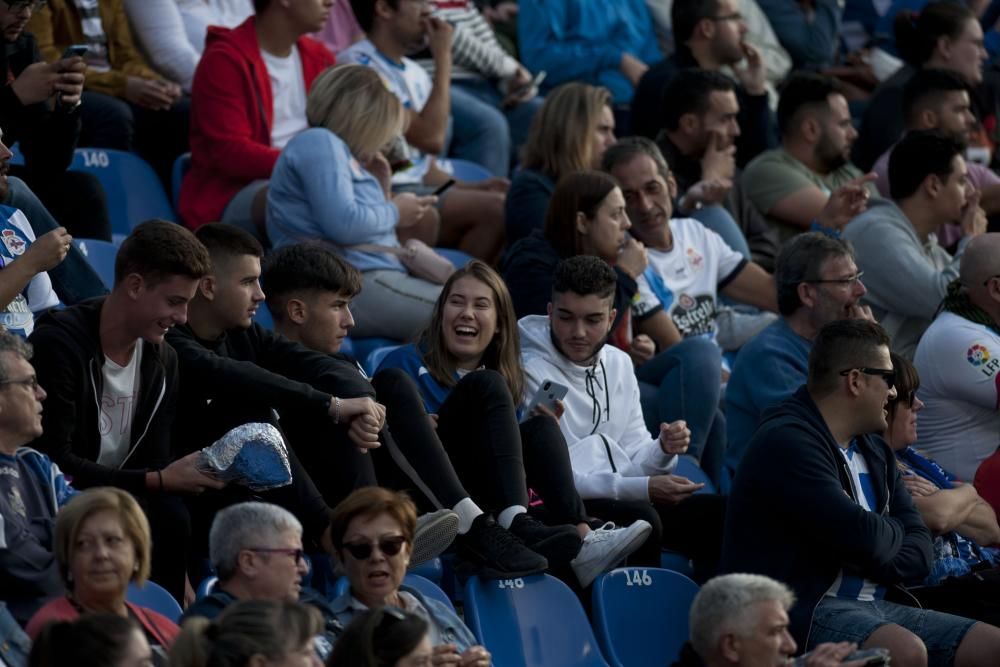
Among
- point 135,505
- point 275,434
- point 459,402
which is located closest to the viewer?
point 135,505

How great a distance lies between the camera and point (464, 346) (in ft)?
20.1

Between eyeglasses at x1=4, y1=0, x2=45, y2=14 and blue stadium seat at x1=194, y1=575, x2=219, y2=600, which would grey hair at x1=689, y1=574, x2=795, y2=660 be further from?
eyeglasses at x1=4, y1=0, x2=45, y2=14

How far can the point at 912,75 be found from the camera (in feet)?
31.0

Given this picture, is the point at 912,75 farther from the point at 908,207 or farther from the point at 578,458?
the point at 578,458

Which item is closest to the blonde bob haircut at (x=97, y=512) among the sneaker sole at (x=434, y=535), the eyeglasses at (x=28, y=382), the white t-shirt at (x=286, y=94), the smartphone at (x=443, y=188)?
the eyeglasses at (x=28, y=382)

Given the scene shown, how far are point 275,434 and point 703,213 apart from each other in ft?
11.5

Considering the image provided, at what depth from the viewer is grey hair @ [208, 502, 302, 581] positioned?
14.8 feet

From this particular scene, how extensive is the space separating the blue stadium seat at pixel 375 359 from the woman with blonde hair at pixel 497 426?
4.3 inches

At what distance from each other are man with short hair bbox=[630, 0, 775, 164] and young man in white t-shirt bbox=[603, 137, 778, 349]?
1.43 meters

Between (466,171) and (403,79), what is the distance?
2.03 ft

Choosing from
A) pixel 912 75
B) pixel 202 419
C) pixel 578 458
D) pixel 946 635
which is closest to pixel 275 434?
pixel 202 419

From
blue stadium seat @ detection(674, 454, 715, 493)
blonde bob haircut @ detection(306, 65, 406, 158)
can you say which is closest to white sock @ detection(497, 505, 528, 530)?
blue stadium seat @ detection(674, 454, 715, 493)

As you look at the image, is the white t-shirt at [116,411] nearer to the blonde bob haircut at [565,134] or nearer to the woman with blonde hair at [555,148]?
the woman with blonde hair at [555,148]

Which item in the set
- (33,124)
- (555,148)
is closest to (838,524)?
(555,148)
